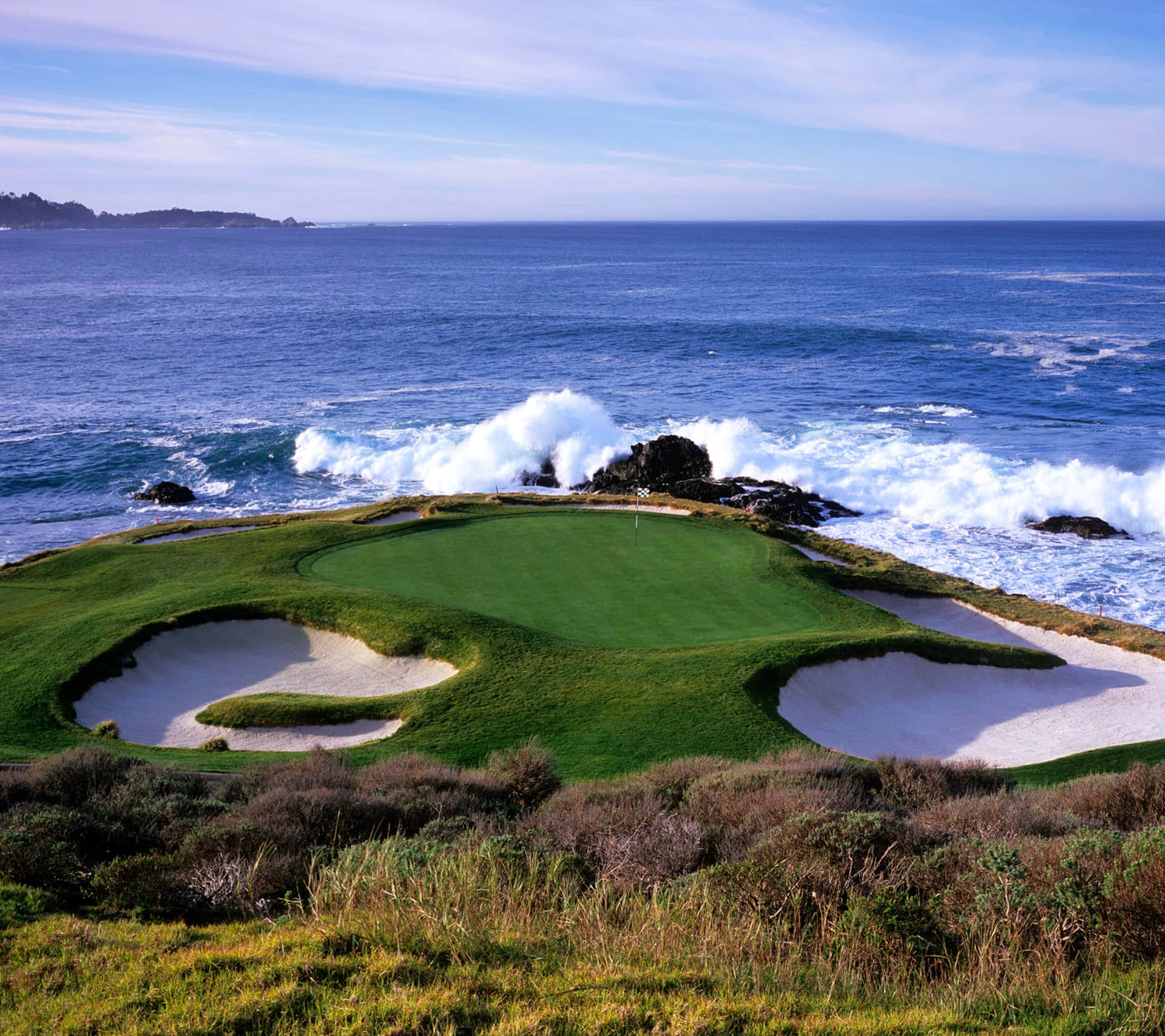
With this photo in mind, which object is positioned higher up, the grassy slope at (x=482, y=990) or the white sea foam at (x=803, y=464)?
the grassy slope at (x=482, y=990)

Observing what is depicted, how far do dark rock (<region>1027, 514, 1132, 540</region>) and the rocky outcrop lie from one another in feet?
20.1

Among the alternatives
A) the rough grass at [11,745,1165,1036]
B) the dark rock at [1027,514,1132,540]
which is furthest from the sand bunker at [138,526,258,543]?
the dark rock at [1027,514,1132,540]

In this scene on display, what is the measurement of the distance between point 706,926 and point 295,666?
11.7 m

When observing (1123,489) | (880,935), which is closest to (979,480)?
(1123,489)

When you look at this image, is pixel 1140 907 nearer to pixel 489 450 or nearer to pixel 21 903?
pixel 21 903

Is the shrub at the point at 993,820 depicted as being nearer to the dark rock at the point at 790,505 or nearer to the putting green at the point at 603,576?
the putting green at the point at 603,576

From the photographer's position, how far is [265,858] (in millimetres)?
7676

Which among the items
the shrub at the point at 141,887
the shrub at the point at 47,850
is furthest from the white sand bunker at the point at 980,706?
the shrub at the point at 47,850

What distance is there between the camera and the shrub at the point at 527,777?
422 inches

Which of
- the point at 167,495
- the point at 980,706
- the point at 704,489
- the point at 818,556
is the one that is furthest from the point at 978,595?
the point at 167,495

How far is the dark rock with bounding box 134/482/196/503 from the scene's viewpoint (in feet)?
114

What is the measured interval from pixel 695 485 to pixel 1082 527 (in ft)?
43.6

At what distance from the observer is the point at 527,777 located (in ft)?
35.9

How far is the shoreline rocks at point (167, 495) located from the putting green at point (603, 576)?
55.8ft
